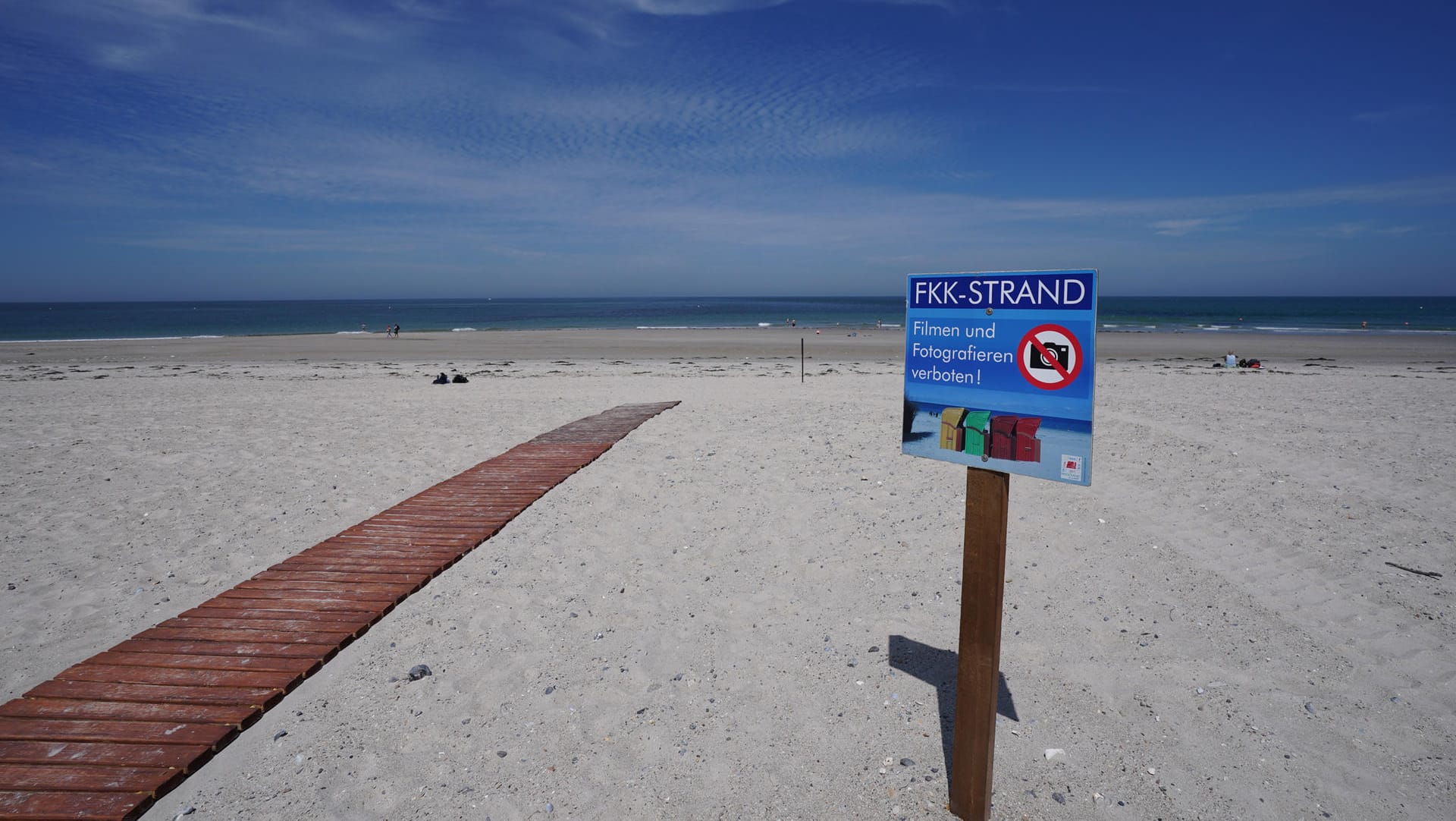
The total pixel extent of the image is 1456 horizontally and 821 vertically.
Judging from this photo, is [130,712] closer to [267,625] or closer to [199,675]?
[199,675]

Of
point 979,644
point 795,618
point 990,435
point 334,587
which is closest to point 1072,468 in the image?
point 990,435

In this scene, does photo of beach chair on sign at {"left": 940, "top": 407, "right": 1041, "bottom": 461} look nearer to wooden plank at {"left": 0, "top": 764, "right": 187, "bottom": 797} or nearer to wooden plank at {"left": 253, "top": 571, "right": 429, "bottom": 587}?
wooden plank at {"left": 0, "top": 764, "right": 187, "bottom": 797}

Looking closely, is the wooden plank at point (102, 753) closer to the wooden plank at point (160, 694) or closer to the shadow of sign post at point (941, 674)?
the wooden plank at point (160, 694)

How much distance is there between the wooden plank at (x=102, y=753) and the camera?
2.95 m

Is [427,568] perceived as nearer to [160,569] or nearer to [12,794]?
[160,569]

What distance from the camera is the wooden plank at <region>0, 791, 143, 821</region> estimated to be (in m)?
2.65

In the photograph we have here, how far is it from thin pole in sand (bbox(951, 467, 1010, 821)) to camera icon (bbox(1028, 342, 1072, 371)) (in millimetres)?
435

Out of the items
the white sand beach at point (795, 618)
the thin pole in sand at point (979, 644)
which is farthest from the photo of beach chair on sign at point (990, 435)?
the white sand beach at point (795, 618)

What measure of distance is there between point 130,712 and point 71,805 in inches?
25.5

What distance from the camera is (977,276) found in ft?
8.57

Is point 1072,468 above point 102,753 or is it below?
above

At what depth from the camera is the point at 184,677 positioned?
11.7 ft

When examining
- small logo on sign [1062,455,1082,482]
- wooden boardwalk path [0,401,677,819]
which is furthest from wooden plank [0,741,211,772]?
small logo on sign [1062,455,1082,482]

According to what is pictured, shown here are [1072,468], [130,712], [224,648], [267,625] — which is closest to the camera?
[1072,468]
